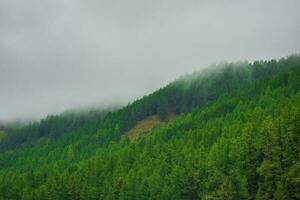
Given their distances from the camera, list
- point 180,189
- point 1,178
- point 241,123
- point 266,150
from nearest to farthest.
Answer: point 266,150 → point 180,189 → point 241,123 → point 1,178

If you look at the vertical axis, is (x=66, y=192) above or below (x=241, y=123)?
below

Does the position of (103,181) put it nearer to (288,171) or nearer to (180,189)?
(180,189)

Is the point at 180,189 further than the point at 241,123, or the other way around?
the point at 241,123

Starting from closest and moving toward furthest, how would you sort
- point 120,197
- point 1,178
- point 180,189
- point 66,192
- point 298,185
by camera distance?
point 298,185 → point 180,189 → point 120,197 → point 66,192 → point 1,178

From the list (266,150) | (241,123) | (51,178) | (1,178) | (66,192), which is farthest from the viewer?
(1,178)

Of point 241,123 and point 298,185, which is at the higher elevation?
point 241,123

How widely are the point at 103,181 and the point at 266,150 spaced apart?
63411 millimetres

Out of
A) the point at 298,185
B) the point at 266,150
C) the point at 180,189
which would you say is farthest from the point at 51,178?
the point at 298,185

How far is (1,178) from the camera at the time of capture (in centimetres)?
19575

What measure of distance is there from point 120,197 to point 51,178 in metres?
30.3

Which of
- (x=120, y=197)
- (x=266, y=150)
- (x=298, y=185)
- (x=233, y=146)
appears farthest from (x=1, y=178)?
(x=298, y=185)

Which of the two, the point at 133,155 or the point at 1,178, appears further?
the point at 1,178

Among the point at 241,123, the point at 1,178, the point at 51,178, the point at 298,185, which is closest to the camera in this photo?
the point at 298,185

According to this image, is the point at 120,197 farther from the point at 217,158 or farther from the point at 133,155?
the point at 133,155
